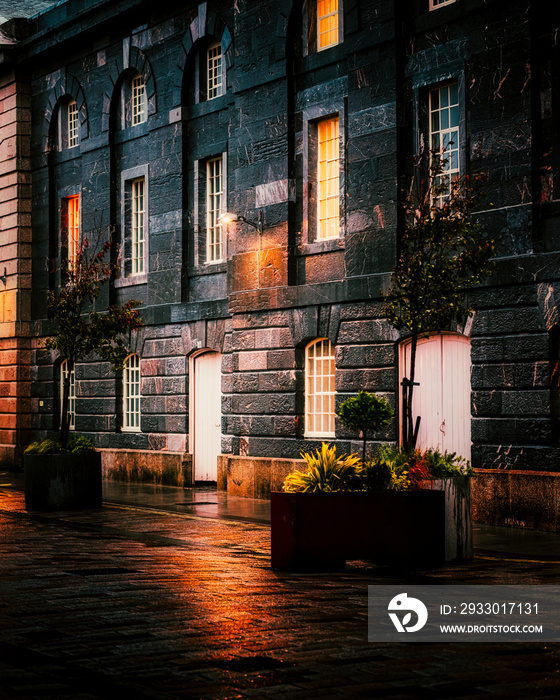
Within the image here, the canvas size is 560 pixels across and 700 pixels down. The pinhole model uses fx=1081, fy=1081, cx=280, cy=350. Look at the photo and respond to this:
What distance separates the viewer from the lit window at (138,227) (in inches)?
1021

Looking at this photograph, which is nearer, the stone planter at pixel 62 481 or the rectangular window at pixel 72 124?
the stone planter at pixel 62 481

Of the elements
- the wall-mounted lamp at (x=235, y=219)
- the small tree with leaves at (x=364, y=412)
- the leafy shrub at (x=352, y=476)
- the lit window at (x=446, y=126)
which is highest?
the lit window at (x=446, y=126)

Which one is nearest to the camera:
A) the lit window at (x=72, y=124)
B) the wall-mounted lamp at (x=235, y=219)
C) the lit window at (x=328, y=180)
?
the lit window at (x=328, y=180)

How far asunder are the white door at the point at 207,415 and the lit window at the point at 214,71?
5.77 m

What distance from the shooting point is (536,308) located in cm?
1583

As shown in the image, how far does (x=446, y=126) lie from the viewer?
58.7 ft

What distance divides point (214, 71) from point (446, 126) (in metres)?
7.66

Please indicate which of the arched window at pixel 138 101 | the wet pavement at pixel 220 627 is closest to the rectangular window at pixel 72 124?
the arched window at pixel 138 101

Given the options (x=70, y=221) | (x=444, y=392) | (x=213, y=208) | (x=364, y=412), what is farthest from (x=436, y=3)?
(x=70, y=221)

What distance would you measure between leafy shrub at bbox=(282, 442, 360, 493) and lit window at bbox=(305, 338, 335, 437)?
25.9ft

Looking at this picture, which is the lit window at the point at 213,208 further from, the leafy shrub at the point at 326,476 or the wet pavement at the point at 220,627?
the leafy shrub at the point at 326,476

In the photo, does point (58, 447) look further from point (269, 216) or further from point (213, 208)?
point (213, 208)

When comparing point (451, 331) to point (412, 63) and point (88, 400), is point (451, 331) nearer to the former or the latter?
point (412, 63)

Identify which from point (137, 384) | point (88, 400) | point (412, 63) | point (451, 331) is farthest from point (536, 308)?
point (88, 400)
